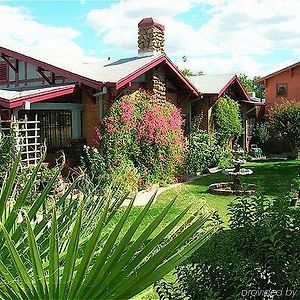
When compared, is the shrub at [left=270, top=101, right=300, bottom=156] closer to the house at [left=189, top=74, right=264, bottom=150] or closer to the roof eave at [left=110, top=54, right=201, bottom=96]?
the house at [left=189, top=74, right=264, bottom=150]

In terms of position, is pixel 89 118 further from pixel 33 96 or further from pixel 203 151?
pixel 203 151

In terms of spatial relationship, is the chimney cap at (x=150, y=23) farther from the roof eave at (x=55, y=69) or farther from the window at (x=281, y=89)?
the window at (x=281, y=89)

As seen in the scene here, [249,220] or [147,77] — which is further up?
[147,77]

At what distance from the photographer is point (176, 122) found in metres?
17.5

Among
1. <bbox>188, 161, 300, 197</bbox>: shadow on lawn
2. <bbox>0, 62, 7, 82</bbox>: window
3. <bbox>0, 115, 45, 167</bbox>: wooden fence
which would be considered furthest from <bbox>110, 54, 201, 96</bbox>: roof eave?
<bbox>0, 62, 7, 82</bbox>: window

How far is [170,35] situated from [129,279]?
1835 centimetres

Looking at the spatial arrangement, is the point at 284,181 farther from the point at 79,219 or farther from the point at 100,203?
the point at 79,219

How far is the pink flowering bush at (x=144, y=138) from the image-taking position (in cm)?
1481

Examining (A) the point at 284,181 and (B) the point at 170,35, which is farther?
(B) the point at 170,35

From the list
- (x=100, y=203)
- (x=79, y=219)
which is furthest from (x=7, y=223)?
(x=100, y=203)

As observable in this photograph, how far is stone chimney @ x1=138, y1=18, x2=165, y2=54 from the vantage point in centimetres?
1800

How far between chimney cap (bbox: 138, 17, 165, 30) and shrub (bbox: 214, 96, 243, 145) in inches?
227

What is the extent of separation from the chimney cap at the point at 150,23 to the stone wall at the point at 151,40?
0.11 m

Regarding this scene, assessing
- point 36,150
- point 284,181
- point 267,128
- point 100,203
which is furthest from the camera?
point 267,128
